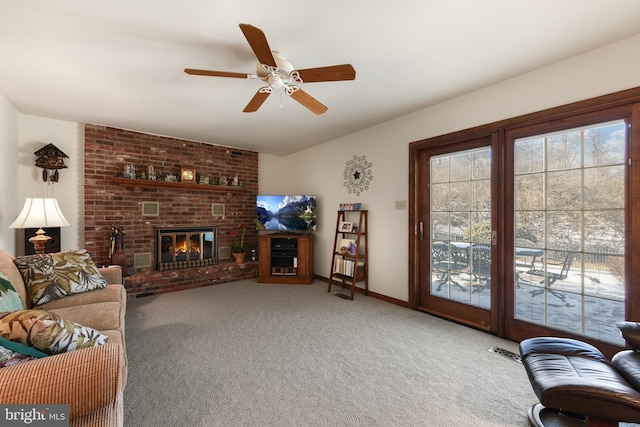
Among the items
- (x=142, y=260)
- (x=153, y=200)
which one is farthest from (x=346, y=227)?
(x=142, y=260)

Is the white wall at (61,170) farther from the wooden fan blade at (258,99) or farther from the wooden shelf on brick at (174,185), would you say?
the wooden fan blade at (258,99)

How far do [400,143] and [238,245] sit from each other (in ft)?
10.7

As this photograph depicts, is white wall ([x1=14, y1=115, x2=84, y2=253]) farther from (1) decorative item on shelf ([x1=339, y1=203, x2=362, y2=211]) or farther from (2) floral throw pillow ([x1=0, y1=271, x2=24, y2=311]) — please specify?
(1) decorative item on shelf ([x1=339, y1=203, x2=362, y2=211])

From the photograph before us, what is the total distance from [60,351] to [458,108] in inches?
138

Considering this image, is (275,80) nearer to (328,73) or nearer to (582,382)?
(328,73)

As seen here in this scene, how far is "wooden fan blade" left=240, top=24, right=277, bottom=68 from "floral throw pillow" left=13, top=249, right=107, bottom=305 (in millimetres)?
2277

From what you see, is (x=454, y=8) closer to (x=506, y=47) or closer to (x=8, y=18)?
(x=506, y=47)

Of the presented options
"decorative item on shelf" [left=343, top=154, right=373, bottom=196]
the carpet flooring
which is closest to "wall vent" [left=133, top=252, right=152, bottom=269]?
the carpet flooring

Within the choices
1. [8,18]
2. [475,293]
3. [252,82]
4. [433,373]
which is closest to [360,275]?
[475,293]

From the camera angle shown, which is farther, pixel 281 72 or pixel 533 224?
pixel 533 224

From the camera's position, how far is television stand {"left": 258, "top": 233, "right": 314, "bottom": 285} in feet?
15.2

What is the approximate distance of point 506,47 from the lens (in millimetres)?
2006

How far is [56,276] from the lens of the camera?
2162 mm

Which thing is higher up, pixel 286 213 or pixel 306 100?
pixel 306 100
